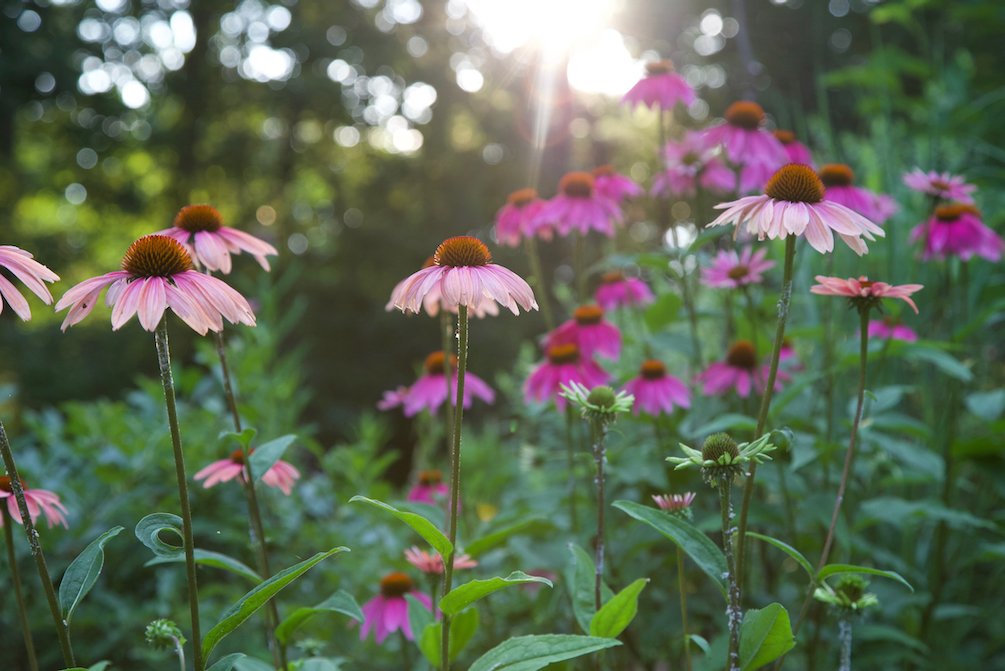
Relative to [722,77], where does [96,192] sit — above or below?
below

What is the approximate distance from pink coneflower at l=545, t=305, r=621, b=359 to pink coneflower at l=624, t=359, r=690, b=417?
3.3 inches

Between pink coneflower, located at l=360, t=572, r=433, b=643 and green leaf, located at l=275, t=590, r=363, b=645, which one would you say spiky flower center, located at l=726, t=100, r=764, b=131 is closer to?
pink coneflower, located at l=360, t=572, r=433, b=643

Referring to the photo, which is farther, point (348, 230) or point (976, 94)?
point (348, 230)

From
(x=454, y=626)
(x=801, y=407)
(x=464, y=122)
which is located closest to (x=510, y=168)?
(x=464, y=122)

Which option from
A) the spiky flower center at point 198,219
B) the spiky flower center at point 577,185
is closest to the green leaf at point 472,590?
the spiky flower center at point 198,219

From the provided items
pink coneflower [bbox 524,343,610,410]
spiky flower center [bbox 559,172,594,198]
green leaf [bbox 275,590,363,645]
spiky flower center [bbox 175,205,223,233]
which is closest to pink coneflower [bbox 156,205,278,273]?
spiky flower center [bbox 175,205,223,233]

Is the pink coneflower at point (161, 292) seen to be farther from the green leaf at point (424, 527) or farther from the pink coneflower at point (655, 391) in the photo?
the pink coneflower at point (655, 391)

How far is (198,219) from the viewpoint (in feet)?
4.09

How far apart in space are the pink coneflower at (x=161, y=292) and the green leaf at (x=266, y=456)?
1.10 feet

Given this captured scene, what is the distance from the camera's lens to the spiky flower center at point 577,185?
1.92m

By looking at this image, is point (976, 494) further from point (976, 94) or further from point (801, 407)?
point (976, 94)

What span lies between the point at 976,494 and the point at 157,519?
2.00 meters

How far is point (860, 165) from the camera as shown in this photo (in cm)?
312

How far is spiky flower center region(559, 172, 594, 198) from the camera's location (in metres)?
1.92
